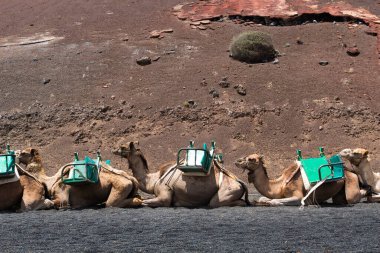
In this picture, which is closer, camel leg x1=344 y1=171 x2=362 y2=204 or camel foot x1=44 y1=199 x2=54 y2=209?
camel leg x1=344 y1=171 x2=362 y2=204

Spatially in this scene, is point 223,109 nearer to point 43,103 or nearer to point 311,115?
point 311,115

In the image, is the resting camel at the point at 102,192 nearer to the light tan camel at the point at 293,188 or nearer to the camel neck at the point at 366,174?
the light tan camel at the point at 293,188

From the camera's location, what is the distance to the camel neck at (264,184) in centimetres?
1276

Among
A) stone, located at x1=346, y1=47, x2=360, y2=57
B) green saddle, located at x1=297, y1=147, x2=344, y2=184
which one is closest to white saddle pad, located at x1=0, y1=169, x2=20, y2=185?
green saddle, located at x1=297, y1=147, x2=344, y2=184

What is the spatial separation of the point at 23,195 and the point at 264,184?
4.75 m

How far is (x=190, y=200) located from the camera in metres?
12.7

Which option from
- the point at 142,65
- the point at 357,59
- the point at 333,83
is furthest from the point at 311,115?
the point at 142,65

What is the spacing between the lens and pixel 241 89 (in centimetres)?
3219

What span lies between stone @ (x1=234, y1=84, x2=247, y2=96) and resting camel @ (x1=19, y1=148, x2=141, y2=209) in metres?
19.4

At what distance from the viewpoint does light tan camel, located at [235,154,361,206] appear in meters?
12.4

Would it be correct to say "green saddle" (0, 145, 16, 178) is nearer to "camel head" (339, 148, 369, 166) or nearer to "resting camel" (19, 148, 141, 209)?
"resting camel" (19, 148, 141, 209)

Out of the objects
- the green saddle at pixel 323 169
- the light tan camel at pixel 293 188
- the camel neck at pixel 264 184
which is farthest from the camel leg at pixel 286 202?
the green saddle at pixel 323 169

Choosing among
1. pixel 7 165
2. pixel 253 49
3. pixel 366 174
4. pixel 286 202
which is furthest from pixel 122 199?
pixel 253 49

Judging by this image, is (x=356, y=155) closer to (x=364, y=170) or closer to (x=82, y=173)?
(x=364, y=170)
